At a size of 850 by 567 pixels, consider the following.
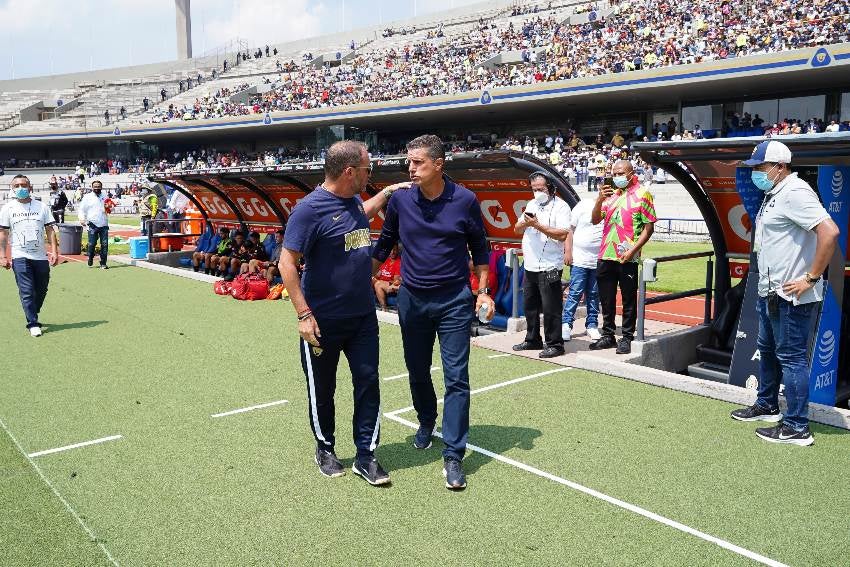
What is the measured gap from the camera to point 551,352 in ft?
23.5

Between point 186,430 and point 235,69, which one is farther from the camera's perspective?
point 235,69

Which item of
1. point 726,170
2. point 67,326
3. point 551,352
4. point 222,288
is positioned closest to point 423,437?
point 551,352

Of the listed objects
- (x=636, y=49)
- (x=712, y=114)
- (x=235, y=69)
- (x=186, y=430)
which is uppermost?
(x=235, y=69)

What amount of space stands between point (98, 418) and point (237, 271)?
8.18 metres

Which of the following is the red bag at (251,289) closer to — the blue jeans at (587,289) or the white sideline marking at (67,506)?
the blue jeans at (587,289)

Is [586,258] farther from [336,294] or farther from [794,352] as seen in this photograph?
[336,294]

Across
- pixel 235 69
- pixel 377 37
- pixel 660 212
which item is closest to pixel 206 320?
pixel 660 212

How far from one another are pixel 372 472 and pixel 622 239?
12.5ft

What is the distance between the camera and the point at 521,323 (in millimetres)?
8453

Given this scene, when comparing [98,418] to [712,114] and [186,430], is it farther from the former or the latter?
[712,114]

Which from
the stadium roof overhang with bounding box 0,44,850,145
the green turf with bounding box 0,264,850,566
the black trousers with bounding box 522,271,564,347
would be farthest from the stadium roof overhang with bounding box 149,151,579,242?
the stadium roof overhang with bounding box 0,44,850,145

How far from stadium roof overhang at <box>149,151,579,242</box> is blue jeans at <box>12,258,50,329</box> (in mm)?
3887

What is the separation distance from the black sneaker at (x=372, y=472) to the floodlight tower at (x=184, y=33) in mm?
76445

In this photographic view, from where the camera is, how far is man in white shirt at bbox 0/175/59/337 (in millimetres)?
8500
